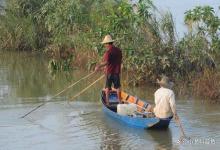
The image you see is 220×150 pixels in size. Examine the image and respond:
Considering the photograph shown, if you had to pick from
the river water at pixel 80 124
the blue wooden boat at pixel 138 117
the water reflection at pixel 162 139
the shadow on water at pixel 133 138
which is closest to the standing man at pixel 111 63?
the blue wooden boat at pixel 138 117

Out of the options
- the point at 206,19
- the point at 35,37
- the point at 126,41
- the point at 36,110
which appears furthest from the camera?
the point at 35,37

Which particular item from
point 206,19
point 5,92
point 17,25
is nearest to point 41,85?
point 5,92

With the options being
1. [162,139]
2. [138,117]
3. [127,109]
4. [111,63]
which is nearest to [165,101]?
[162,139]

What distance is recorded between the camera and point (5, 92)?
16.1m

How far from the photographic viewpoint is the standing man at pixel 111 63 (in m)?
12.9

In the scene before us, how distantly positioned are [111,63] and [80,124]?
5.67 ft

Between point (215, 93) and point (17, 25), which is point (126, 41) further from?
point (17, 25)

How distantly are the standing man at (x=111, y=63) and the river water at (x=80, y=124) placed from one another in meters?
0.71

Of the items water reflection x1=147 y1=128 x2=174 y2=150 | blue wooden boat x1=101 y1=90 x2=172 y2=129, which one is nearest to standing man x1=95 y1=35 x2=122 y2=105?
blue wooden boat x1=101 y1=90 x2=172 y2=129

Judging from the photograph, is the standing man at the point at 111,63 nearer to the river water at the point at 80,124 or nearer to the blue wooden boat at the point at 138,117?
the blue wooden boat at the point at 138,117

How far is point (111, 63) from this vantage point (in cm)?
1298

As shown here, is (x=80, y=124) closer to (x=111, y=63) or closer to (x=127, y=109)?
(x=127, y=109)

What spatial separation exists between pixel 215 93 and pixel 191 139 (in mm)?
3425

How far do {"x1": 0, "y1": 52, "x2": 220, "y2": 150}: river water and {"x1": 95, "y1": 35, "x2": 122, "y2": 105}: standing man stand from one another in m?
0.71
